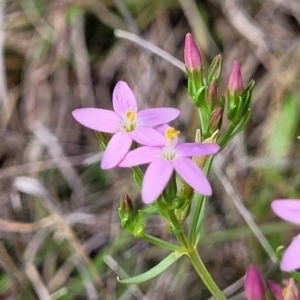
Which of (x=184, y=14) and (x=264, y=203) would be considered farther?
(x=184, y=14)

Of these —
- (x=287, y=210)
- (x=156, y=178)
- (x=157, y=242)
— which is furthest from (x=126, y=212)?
(x=287, y=210)

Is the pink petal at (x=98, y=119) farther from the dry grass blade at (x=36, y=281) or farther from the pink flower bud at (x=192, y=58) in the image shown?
the dry grass blade at (x=36, y=281)

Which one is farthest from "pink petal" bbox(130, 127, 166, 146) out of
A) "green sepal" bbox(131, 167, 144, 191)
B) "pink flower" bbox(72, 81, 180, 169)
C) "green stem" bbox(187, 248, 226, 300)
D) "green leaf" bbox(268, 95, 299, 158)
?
"green leaf" bbox(268, 95, 299, 158)

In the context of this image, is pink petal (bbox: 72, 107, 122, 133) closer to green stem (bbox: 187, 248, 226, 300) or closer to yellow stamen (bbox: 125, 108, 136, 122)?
yellow stamen (bbox: 125, 108, 136, 122)

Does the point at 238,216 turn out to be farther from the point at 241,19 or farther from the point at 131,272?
the point at 241,19

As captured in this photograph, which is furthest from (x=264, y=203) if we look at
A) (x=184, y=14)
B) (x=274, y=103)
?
(x=184, y=14)

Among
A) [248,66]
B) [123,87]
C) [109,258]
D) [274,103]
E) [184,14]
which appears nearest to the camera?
[123,87]

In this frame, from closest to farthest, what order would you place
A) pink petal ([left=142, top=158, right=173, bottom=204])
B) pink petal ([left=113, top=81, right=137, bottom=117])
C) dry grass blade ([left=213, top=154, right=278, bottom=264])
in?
pink petal ([left=142, top=158, right=173, bottom=204])
pink petal ([left=113, top=81, right=137, bottom=117])
dry grass blade ([left=213, top=154, right=278, bottom=264])
